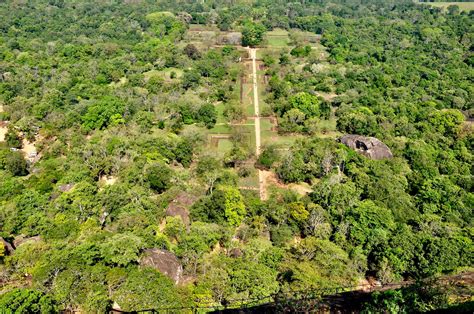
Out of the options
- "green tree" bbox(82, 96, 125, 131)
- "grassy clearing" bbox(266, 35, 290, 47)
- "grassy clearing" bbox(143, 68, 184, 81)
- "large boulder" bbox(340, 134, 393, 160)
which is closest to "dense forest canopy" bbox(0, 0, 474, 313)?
"green tree" bbox(82, 96, 125, 131)

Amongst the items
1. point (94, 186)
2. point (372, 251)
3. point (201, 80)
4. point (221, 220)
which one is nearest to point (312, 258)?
point (372, 251)

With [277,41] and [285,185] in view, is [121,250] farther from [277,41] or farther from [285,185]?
[277,41]

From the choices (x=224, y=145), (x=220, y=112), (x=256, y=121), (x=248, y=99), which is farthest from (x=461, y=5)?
(x=224, y=145)

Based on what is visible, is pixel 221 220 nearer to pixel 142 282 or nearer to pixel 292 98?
pixel 142 282

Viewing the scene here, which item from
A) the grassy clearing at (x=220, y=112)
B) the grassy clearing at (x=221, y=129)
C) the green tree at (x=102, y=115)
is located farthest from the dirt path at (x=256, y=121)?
the green tree at (x=102, y=115)

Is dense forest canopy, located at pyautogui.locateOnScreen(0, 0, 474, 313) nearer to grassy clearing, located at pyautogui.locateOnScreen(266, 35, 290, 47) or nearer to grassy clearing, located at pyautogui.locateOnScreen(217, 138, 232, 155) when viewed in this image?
grassy clearing, located at pyautogui.locateOnScreen(217, 138, 232, 155)
